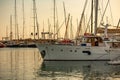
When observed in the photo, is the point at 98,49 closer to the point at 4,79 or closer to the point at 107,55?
the point at 107,55

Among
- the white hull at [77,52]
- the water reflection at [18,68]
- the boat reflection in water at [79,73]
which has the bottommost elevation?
the boat reflection in water at [79,73]

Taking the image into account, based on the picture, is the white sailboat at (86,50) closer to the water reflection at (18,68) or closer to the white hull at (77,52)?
the white hull at (77,52)

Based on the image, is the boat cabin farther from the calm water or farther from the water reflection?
the water reflection

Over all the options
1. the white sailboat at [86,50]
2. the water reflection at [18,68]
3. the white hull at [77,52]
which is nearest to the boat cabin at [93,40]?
the white sailboat at [86,50]

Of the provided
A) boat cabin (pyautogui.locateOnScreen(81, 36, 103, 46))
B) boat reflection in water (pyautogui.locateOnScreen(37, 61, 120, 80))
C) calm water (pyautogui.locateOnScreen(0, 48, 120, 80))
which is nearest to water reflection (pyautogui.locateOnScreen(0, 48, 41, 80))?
calm water (pyautogui.locateOnScreen(0, 48, 120, 80))

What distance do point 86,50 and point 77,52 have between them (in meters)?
1.32

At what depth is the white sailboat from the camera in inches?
2286

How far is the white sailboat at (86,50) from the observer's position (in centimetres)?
5806

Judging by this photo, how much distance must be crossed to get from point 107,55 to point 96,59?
5.49ft

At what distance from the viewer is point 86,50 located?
58.1 m

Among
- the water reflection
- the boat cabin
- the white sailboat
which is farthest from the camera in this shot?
the boat cabin

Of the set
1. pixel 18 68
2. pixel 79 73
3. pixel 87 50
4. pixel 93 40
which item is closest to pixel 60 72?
pixel 79 73

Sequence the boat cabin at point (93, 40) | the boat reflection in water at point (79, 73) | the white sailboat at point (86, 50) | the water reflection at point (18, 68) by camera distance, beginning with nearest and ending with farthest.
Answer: the water reflection at point (18, 68) → the boat reflection in water at point (79, 73) → the white sailboat at point (86, 50) → the boat cabin at point (93, 40)

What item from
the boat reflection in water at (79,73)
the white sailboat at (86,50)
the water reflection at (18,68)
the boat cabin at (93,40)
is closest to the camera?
the water reflection at (18,68)
